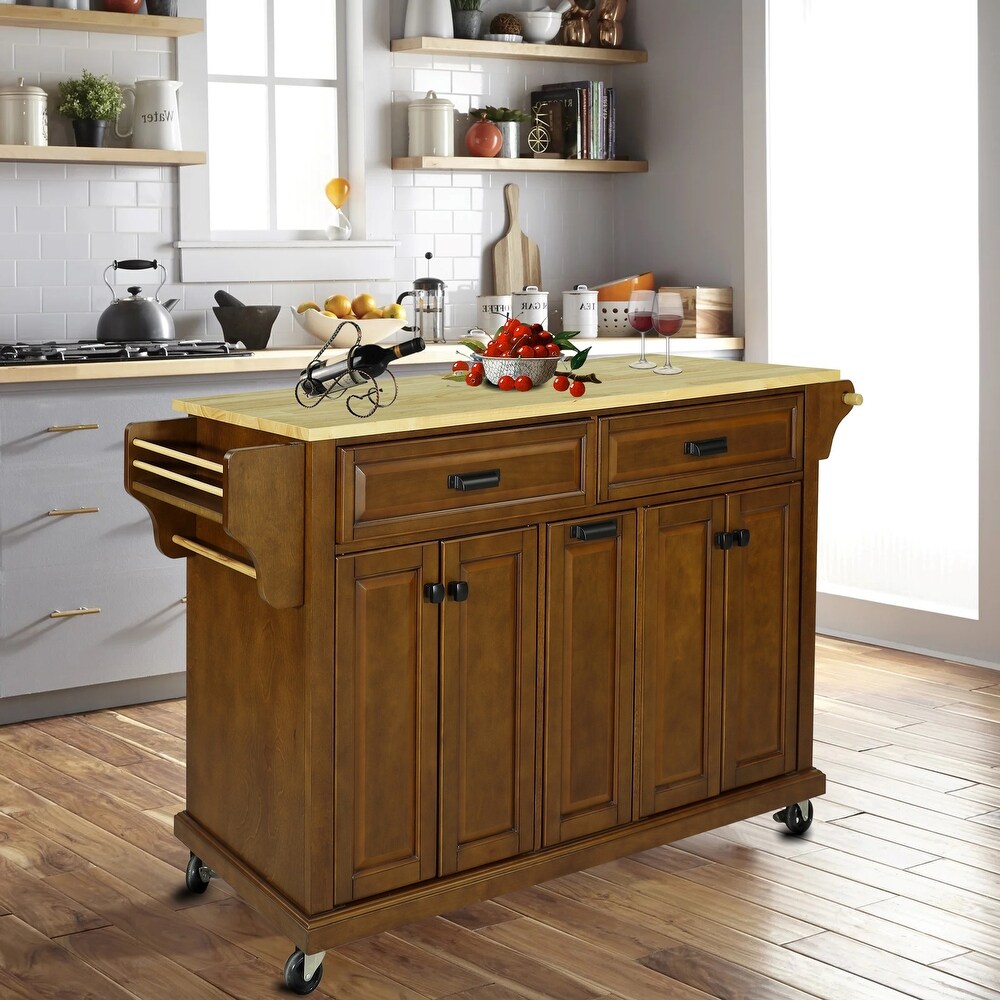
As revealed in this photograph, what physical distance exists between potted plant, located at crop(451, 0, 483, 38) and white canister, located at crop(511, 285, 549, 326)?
104 cm

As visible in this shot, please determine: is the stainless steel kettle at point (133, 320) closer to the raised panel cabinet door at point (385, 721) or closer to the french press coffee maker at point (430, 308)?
the french press coffee maker at point (430, 308)

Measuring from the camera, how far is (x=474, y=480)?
9.24ft

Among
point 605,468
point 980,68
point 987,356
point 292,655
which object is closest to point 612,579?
point 605,468

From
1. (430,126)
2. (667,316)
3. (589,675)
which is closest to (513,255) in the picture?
(430,126)

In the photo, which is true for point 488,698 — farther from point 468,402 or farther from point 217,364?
point 217,364

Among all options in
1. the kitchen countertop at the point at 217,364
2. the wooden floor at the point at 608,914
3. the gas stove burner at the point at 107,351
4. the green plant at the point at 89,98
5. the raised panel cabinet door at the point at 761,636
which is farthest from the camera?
the green plant at the point at 89,98

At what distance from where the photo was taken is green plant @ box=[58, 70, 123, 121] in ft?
16.0

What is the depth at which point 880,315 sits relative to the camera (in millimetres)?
5164

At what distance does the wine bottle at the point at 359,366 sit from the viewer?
2.76 metres

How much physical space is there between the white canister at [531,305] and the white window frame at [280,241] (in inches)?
20.8

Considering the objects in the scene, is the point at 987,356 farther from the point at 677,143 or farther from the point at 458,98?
the point at 458,98

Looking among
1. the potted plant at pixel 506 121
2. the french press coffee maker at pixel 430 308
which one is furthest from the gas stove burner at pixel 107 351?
the potted plant at pixel 506 121

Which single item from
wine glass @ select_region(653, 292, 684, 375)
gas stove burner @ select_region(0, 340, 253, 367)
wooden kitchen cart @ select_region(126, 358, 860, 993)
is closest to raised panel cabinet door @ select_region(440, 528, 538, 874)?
wooden kitchen cart @ select_region(126, 358, 860, 993)

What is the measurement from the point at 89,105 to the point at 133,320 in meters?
0.77
